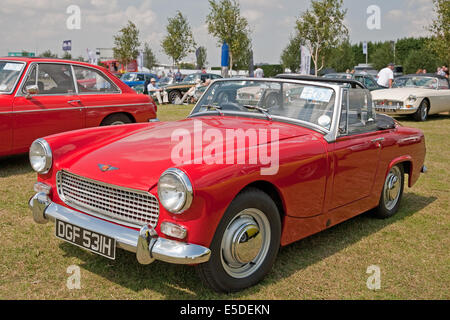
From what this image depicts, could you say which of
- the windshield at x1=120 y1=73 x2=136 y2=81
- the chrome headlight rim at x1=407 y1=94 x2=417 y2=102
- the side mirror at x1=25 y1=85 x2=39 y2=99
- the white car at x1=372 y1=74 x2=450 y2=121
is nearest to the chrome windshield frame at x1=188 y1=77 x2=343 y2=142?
the side mirror at x1=25 y1=85 x2=39 y2=99

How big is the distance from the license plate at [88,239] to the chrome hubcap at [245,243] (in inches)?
26.9

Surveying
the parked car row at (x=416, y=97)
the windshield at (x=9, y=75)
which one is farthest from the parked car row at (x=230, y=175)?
the parked car row at (x=416, y=97)

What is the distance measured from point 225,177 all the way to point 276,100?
5.08ft

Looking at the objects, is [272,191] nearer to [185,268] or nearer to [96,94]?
[185,268]

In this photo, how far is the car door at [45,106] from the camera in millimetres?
5883

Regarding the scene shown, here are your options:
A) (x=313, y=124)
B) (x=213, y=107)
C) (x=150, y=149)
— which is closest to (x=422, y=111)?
(x=213, y=107)

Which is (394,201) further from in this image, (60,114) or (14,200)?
(60,114)

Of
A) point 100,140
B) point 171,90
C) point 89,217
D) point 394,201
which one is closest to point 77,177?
point 89,217

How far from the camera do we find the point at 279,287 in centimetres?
304

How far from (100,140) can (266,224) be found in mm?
1489

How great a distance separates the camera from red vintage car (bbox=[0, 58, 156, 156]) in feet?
19.1

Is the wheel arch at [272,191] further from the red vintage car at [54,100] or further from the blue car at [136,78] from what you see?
the blue car at [136,78]

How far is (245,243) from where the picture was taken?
2.87 metres

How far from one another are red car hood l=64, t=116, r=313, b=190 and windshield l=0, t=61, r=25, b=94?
305 centimetres
